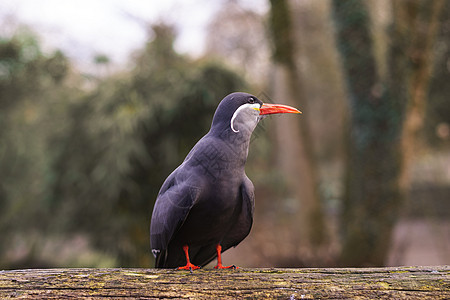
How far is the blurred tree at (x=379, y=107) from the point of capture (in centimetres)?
557

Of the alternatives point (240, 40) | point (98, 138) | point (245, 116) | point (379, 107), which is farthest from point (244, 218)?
point (240, 40)

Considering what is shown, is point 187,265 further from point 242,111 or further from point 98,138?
point 98,138

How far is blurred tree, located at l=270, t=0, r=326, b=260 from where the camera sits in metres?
6.85

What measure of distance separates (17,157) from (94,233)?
178 cm

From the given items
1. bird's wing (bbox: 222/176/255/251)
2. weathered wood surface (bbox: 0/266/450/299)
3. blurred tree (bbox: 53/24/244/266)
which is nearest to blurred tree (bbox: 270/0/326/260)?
blurred tree (bbox: 53/24/244/266)

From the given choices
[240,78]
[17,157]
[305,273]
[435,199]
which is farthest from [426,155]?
[305,273]

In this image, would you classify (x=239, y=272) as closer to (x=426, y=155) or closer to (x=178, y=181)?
Answer: (x=178, y=181)

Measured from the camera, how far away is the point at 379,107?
561 centimetres

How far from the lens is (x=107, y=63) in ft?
19.2

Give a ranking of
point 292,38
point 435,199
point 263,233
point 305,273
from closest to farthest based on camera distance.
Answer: point 305,273
point 292,38
point 263,233
point 435,199

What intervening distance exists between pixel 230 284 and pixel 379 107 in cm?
454

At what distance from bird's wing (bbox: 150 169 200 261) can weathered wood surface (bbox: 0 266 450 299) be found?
0.17m

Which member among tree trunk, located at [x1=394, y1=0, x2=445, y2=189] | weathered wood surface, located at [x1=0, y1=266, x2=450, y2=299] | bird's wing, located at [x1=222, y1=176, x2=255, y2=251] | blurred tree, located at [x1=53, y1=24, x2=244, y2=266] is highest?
tree trunk, located at [x1=394, y1=0, x2=445, y2=189]

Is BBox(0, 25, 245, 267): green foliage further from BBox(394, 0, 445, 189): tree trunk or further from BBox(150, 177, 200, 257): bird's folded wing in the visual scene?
BBox(150, 177, 200, 257): bird's folded wing
